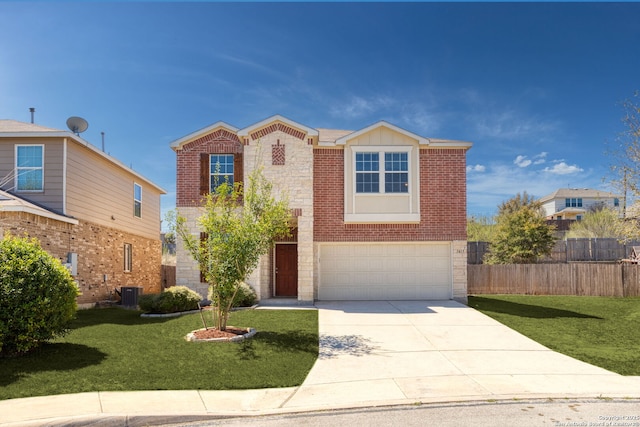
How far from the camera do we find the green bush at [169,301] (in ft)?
46.8

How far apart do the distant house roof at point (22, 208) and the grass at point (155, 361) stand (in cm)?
406

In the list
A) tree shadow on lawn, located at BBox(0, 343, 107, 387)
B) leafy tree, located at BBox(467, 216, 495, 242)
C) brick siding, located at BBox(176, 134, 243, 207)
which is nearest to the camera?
tree shadow on lawn, located at BBox(0, 343, 107, 387)

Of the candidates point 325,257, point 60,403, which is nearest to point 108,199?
point 325,257

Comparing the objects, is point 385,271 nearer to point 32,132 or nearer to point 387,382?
point 387,382

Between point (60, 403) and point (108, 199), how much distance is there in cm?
1426

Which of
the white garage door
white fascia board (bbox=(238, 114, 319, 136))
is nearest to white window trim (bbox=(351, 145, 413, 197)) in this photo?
white fascia board (bbox=(238, 114, 319, 136))

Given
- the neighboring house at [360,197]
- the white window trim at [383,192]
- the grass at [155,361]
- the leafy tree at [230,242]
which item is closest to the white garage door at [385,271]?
the neighboring house at [360,197]

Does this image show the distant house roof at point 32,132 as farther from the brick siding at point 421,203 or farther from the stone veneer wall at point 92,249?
the brick siding at point 421,203

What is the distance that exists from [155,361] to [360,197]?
10159mm

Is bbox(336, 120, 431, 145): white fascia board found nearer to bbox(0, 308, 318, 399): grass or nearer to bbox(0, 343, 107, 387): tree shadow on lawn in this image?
bbox(0, 308, 318, 399): grass

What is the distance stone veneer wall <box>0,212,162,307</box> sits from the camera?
14023 mm

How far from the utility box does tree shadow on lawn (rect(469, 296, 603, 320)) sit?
1250cm

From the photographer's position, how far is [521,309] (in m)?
16.2

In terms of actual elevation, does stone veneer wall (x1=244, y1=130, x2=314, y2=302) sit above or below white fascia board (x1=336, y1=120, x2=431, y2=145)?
below
